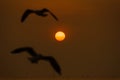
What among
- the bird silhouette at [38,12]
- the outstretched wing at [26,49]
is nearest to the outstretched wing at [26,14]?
the bird silhouette at [38,12]

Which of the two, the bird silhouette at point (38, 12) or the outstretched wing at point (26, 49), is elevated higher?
the bird silhouette at point (38, 12)

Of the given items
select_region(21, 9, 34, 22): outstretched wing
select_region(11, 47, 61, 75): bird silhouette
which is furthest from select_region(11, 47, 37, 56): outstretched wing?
select_region(21, 9, 34, 22): outstretched wing

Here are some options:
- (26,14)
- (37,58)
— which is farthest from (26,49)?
(26,14)

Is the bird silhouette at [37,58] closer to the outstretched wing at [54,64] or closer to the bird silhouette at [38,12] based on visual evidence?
the outstretched wing at [54,64]

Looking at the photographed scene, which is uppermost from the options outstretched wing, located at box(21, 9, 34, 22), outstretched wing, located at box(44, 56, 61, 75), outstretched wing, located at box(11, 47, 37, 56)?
outstretched wing, located at box(21, 9, 34, 22)

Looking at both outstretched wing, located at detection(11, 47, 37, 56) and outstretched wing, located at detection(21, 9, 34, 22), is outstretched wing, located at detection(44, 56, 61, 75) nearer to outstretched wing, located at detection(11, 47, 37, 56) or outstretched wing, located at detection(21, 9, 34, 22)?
outstretched wing, located at detection(11, 47, 37, 56)

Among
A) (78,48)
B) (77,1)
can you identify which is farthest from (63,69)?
(77,1)

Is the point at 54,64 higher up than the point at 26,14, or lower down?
lower down

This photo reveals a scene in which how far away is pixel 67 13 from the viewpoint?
3.30 feet

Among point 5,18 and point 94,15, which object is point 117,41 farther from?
point 5,18

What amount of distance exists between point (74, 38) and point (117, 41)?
0.76ft

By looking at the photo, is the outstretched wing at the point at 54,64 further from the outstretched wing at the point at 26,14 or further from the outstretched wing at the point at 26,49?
the outstretched wing at the point at 26,14

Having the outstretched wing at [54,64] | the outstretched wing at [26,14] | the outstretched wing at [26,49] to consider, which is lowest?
the outstretched wing at [54,64]

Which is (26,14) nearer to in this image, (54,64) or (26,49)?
(26,49)
